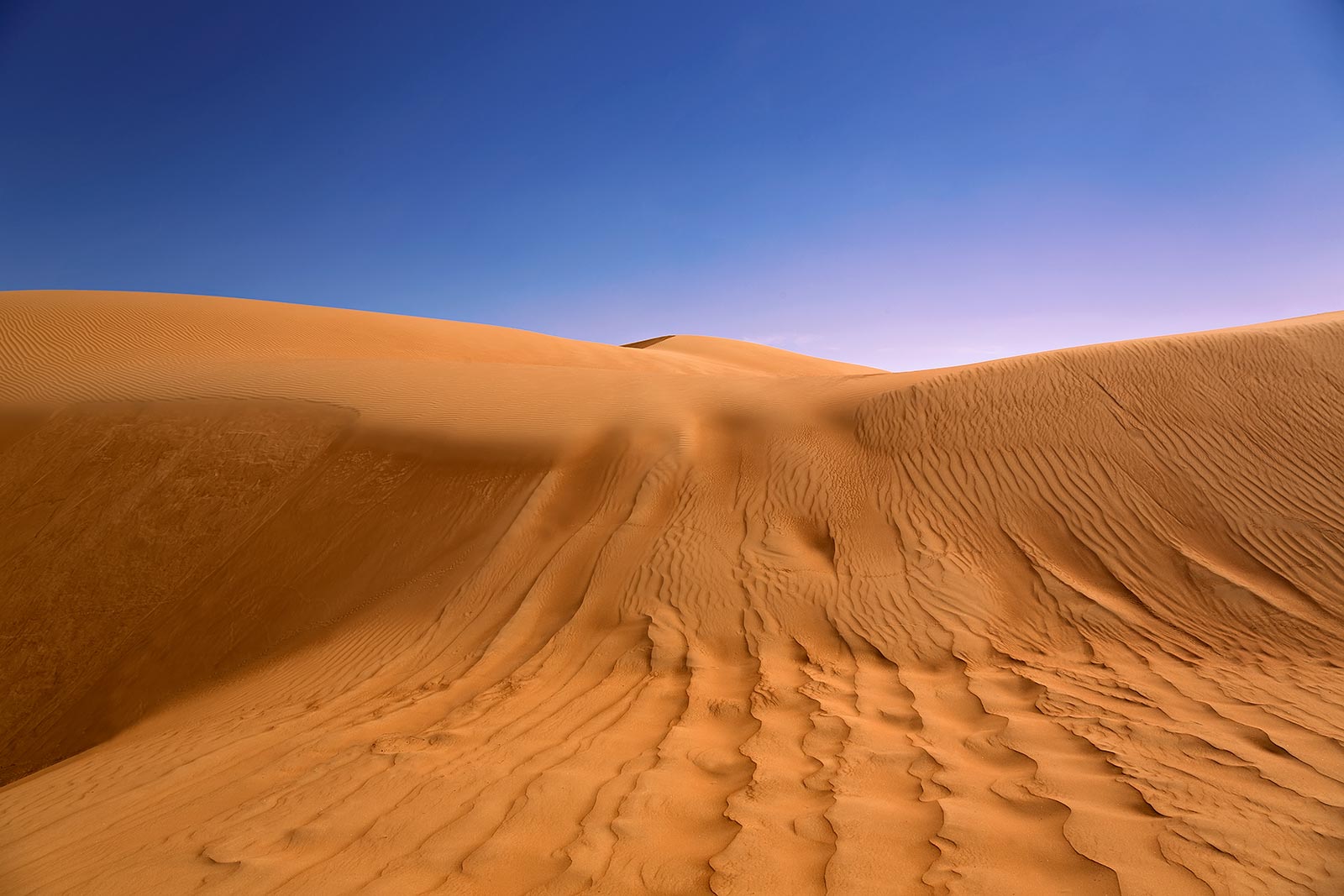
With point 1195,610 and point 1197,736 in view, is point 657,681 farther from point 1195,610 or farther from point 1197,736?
point 1195,610

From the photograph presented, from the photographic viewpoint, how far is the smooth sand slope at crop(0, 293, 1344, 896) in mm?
3107

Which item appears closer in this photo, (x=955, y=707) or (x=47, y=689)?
(x=955, y=707)

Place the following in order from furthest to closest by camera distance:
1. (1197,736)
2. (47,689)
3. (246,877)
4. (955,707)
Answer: (47,689) → (955,707) → (1197,736) → (246,877)

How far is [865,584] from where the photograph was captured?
268 inches

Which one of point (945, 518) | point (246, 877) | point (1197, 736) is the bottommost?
point (246, 877)

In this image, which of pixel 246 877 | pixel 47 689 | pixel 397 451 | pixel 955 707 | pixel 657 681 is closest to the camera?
pixel 246 877

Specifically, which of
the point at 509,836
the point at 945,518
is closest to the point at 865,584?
the point at 945,518

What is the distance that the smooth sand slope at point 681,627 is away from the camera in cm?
311

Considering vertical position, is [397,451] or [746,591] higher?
[397,451]

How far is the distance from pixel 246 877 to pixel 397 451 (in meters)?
7.89

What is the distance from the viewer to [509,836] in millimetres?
3178

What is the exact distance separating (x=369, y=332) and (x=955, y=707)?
2395cm

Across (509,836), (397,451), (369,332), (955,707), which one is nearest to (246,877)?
(509,836)

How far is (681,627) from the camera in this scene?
20.9 ft
